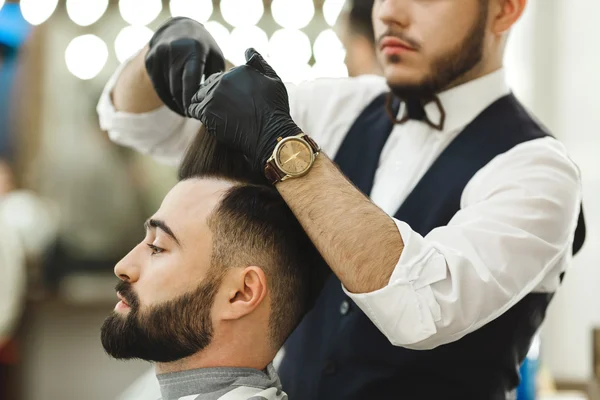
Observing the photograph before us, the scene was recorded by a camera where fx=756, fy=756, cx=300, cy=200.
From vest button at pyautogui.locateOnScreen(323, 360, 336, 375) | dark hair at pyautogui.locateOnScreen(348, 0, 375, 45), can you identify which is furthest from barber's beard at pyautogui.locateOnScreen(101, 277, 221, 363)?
dark hair at pyautogui.locateOnScreen(348, 0, 375, 45)

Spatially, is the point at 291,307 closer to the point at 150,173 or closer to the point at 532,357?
the point at 532,357

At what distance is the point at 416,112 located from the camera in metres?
1.79

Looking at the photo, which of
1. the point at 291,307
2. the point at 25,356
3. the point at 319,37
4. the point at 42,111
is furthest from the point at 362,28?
the point at 25,356

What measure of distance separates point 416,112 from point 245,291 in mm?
652

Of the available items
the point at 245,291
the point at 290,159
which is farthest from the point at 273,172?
the point at 245,291

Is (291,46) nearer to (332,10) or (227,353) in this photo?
(332,10)

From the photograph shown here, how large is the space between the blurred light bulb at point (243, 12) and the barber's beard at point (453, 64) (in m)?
3.69

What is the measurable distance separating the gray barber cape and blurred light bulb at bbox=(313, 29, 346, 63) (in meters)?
3.90

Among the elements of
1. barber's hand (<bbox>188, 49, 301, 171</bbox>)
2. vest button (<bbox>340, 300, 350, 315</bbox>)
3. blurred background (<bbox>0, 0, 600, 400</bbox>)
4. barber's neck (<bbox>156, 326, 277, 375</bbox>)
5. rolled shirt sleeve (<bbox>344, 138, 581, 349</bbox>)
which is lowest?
blurred background (<bbox>0, 0, 600, 400</bbox>)

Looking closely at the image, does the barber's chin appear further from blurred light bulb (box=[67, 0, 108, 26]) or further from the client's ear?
blurred light bulb (box=[67, 0, 108, 26])

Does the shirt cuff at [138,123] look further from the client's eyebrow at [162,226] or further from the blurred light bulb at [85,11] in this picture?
the blurred light bulb at [85,11]

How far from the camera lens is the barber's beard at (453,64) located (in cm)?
164

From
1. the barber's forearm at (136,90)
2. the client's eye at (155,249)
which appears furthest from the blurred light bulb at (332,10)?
the client's eye at (155,249)

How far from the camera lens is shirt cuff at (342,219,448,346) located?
1.25 meters
